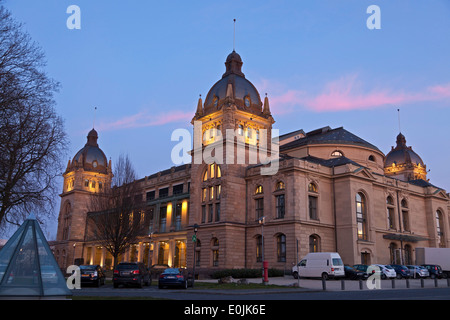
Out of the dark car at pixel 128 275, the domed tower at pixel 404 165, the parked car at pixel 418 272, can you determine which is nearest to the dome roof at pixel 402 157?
the domed tower at pixel 404 165

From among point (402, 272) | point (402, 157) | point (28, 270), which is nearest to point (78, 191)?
point (402, 272)

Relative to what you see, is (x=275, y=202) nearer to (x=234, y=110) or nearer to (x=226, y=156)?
(x=226, y=156)

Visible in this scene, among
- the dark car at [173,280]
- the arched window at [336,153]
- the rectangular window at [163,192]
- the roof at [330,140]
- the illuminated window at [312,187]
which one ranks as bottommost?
the dark car at [173,280]

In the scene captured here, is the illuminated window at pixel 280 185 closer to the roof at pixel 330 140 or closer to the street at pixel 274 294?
the roof at pixel 330 140

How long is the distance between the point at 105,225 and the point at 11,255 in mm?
33096

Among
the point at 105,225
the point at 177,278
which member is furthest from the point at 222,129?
the point at 177,278

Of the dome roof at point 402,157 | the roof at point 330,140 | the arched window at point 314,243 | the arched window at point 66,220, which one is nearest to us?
the arched window at point 314,243

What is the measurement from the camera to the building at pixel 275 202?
49.6 meters

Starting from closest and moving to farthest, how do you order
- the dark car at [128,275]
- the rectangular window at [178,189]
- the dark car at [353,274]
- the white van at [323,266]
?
the dark car at [128,275]
the white van at [323,266]
the dark car at [353,274]
the rectangular window at [178,189]

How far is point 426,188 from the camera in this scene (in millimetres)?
64688

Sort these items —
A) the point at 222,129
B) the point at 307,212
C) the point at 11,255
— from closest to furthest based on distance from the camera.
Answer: the point at 11,255, the point at 307,212, the point at 222,129

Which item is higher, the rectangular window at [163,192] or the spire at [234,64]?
the spire at [234,64]

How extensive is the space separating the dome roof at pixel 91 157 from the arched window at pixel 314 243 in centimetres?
6007
